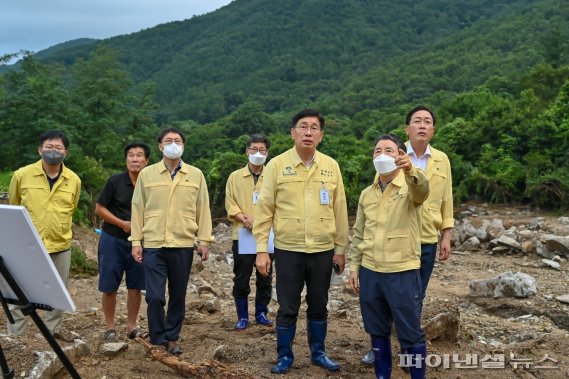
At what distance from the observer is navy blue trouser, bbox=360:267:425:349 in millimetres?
3826

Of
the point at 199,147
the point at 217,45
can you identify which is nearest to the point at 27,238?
the point at 199,147

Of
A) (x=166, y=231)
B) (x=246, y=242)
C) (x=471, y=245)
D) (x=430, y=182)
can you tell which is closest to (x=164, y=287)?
(x=166, y=231)

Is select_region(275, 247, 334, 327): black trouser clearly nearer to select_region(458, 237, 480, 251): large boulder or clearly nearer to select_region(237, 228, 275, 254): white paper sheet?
select_region(237, 228, 275, 254): white paper sheet

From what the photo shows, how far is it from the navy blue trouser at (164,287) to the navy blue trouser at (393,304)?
1.42m

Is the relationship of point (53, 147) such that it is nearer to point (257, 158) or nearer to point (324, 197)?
point (257, 158)

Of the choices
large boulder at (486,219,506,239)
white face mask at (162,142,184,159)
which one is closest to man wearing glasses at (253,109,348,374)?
white face mask at (162,142,184,159)

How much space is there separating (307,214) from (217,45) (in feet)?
263

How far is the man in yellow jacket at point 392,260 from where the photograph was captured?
383cm

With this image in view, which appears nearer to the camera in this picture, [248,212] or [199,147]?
[248,212]

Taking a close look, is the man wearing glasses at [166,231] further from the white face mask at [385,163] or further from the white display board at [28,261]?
the white display board at [28,261]

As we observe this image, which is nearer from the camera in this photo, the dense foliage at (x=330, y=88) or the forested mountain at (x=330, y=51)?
the dense foliage at (x=330, y=88)

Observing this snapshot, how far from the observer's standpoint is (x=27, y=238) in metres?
2.49

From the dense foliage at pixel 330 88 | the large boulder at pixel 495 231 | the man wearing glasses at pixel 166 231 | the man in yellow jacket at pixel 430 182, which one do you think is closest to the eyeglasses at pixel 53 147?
the man wearing glasses at pixel 166 231

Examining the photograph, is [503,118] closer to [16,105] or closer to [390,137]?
[16,105]
